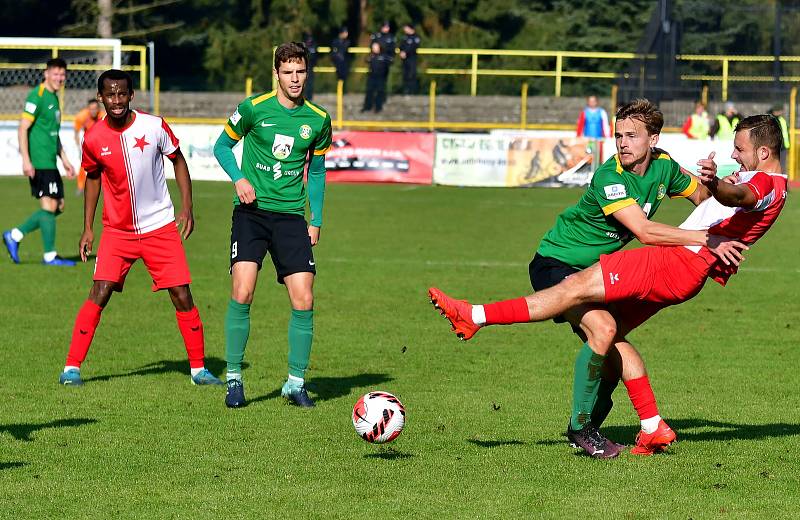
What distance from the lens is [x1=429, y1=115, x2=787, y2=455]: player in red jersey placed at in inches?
246

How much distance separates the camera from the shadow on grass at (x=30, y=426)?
274 inches

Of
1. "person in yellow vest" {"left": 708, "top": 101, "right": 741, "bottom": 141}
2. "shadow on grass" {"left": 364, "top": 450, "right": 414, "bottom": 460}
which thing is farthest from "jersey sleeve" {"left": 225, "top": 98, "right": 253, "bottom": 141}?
"person in yellow vest" {"left": 708, "top": 101, "right": 741, "bottom": 141}

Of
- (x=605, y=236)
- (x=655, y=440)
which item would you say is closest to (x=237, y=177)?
(x=605, y=236)

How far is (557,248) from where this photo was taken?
677 centimetres

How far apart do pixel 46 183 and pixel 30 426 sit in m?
7.96

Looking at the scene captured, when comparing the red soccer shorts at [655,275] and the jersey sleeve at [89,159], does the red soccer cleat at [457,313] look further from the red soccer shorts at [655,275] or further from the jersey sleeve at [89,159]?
the jersey sleeve at [89,159]

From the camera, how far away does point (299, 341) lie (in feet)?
25.9

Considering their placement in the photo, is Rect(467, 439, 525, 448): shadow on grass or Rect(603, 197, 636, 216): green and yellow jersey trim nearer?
Rect(603, 197, 636, 216): green and yellow jersey trim

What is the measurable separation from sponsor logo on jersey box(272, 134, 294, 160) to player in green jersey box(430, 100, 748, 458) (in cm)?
171

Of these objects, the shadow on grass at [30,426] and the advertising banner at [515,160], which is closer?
the shadow on grass at [30,426]

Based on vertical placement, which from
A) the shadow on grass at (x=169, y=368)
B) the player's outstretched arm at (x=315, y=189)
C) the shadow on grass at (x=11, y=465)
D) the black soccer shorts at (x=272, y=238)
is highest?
the player's outstretched arm at (x=315, y=189)

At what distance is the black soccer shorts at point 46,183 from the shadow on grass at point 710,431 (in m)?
9.04

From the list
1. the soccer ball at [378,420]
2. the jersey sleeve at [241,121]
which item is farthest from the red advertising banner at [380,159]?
the soccer ball at [378,420]

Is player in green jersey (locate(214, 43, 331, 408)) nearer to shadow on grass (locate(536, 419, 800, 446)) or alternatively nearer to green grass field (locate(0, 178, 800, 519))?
green grass field (locate(0, 178, 800, 519))
